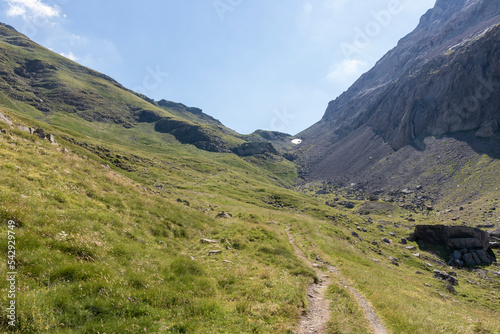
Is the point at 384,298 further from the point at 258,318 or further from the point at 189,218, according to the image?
the point at 189,218

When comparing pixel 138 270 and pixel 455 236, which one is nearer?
pixel 138 270

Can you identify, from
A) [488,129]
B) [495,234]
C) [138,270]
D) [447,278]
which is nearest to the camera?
[138,270]

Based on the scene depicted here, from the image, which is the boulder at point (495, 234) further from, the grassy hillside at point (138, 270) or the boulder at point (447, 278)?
the grassy hillside at point (138, 270)

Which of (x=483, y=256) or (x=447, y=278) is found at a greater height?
(x=483, y=256)

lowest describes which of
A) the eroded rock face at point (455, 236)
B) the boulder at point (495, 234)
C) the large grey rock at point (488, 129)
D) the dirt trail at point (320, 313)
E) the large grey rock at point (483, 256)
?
the dirt trail at point (320, 313)

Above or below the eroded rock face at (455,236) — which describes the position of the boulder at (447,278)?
below

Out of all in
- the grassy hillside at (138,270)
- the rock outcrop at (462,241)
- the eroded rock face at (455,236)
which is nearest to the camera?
the grassy hillside at (138,270)

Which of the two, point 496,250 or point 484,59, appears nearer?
point 496,250

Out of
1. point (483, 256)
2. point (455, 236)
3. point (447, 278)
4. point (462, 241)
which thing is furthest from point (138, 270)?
point (455, 236)

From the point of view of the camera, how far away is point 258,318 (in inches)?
416

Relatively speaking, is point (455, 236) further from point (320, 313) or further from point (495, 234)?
point (320, 313)

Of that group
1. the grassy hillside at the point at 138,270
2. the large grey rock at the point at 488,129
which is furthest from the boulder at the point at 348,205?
the grassy hillside at the point at 138,270

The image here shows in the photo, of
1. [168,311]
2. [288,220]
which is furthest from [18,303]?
[288,220]

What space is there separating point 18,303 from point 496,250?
79.6m
